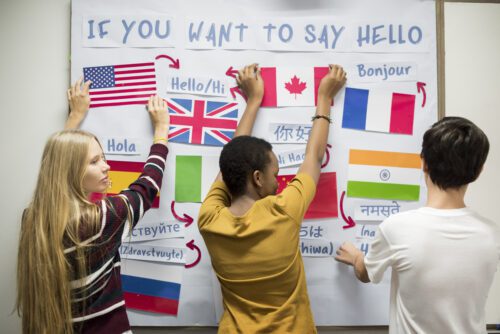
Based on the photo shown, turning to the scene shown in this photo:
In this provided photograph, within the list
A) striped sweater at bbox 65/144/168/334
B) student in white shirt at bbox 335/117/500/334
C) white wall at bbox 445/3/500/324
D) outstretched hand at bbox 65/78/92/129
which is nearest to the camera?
student in white shirt at bbox 335/117/500/334

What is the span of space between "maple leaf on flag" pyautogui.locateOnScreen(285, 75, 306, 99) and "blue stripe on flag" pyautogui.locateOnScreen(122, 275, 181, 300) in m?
0.80

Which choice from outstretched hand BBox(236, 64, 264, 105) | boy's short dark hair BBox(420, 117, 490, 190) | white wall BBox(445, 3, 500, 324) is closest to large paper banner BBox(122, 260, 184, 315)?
outstretched hand BBox(236, 64, 264, 105)

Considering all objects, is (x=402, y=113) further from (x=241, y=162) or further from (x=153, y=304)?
(x=153, y=304)

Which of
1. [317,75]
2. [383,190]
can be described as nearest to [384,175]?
[383,190]

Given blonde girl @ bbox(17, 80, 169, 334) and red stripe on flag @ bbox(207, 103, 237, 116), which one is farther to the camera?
red stripe on flag @ bbox(207, 103, 237, 116)

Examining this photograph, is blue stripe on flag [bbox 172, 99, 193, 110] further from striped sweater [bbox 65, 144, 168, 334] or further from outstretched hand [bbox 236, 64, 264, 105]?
striped sweater [bbox 65, 144, 168, 334]

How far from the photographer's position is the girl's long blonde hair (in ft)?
3.45

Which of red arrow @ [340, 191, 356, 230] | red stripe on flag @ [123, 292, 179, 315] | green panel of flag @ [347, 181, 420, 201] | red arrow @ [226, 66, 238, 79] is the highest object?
red arrow @ [226, 66, 238, 79]

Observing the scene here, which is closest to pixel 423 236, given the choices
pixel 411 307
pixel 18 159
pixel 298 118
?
pixel 411 307

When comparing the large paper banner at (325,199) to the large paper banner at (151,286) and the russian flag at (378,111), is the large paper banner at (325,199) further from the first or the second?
the large paper banner at (151,286)

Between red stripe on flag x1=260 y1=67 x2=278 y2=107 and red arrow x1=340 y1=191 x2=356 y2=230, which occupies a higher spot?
red stripe on flag x1=260 y1=67 x2=278 y2=107

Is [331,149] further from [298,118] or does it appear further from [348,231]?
[348,231]

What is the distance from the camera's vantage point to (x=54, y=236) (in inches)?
41.4

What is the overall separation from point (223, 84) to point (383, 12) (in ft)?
2.08
